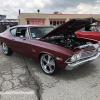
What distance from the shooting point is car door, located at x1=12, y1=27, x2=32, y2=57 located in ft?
13.3

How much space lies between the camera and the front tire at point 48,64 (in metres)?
3.45

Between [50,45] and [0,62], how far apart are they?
240 centimetres

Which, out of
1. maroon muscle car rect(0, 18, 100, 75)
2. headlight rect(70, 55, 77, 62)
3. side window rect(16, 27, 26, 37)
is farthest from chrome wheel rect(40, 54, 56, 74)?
side window rect(16, 27, 26, 37)

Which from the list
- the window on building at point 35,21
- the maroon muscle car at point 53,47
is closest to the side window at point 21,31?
the maroon muscle car at point 53,47

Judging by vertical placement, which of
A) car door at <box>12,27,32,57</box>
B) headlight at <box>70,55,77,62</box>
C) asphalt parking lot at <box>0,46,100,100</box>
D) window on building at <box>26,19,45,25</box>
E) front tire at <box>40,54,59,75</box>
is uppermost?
window on building at <box>26,19,45,25</box>

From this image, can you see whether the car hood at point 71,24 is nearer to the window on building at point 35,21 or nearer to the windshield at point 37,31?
the windshield at point 37,31

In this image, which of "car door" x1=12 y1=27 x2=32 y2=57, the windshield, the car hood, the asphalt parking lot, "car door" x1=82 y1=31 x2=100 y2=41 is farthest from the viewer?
"car door" x1=82 y1=31 x2=100 y2=41

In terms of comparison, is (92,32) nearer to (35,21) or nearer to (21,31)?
(21,31)

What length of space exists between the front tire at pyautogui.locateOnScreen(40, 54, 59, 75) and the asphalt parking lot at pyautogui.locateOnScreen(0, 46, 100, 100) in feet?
0.48

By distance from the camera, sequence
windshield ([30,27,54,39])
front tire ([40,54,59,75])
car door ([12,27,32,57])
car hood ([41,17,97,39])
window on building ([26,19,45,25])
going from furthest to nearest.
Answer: window on building ([26,19,45,25]) → windshield ([30,27,54,39]) → car door ([12,27,32,57]) → front tire ([40,54,59,75]) → car hood ([41,17,97,39])

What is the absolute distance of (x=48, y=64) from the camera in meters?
3.59

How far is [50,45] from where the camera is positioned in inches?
134

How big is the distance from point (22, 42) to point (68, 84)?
2.16m

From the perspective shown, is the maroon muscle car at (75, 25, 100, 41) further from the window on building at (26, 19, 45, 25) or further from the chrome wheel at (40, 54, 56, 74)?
the window on building at (26, 19, 45, 25)
